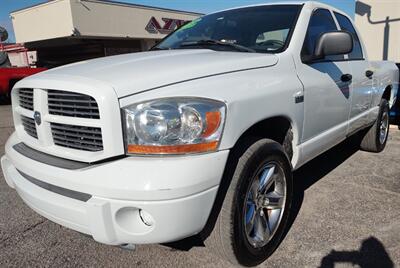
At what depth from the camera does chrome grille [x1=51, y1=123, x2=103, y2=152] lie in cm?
204

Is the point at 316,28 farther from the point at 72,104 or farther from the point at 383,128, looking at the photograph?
the point at 383,128

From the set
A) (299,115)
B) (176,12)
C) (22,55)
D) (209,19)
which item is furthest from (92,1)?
(299,115)

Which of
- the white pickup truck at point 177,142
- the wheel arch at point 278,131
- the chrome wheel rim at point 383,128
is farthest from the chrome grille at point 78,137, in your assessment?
the chrome wheel rim at point 383,128

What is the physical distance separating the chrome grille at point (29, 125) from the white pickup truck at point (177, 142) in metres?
0.01

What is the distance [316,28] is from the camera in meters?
3.40

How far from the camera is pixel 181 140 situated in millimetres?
1980

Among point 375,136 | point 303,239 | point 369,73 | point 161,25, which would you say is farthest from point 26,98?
point 161,25

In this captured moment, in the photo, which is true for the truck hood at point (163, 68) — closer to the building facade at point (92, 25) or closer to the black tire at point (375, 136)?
the black tire at point (375, 136)

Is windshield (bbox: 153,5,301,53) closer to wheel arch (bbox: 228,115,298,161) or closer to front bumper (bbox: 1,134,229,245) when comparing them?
wheel arch (bbox: 228,115,298,161)

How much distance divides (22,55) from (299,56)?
93.8 feet

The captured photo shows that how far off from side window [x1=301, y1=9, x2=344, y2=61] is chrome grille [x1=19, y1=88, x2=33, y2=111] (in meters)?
2.03

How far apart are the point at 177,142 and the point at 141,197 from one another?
0.34m

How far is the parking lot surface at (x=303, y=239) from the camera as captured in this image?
260cm

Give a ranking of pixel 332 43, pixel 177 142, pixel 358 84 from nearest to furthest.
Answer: pixel 177 142, pixel 332 43, pixel 358 84
